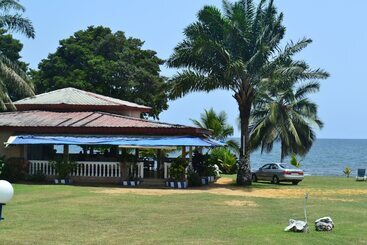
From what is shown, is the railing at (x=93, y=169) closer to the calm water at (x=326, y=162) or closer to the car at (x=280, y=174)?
the car at (x=280, y=174)

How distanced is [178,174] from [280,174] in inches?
303

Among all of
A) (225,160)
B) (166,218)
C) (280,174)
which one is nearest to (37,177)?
(280,174)

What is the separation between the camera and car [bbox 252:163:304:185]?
3197cm

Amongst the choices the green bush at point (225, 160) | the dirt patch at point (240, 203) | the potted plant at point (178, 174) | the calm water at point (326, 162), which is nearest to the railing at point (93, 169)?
the potted plant at point (178, 174)

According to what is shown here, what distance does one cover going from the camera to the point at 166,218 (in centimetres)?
1559

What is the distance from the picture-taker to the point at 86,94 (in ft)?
111

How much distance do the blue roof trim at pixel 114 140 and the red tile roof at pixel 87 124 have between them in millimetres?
361

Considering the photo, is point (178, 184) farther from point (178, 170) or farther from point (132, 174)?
point (132, 174)

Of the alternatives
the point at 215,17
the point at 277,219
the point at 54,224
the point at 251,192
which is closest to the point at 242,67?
the point at 215,17

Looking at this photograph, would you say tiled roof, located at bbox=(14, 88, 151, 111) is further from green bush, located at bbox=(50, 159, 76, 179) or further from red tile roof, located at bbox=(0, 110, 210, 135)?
green bush, located at bbox=(50, 159, 76, 179)

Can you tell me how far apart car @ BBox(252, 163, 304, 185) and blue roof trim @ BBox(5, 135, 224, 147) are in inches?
234

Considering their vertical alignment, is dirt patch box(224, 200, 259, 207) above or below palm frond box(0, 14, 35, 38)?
below

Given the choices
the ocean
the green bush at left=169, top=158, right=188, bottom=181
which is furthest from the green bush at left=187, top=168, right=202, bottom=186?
the ocean

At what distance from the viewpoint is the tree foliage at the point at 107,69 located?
151 ft
